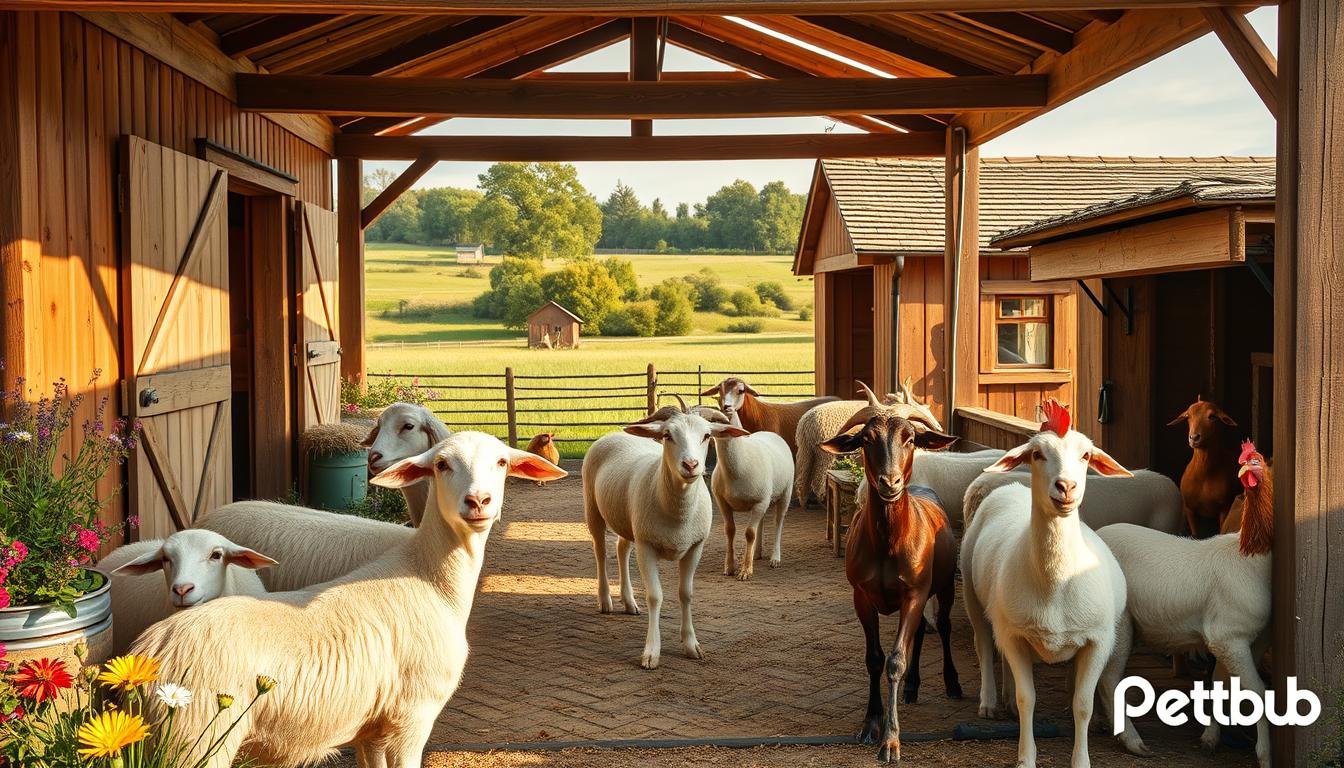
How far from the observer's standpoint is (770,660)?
6.82 metres

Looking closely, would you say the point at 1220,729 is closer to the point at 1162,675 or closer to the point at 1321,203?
the point at 1162,675

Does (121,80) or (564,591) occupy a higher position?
(121,80)

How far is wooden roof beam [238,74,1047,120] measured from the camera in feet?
27.8

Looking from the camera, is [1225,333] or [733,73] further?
[733,73]

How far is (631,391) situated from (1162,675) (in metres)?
28.5

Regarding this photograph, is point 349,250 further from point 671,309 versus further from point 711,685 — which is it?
point 671,309

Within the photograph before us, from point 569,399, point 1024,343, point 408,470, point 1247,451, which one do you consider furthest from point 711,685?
point 569,399

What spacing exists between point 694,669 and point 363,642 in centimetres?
322

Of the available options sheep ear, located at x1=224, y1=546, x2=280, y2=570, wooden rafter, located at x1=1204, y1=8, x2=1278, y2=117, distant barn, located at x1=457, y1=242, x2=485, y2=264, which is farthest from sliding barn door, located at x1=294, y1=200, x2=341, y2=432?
distant barn, located at x1=457, y1=242, x2=485, y2=264

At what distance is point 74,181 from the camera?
227 inches

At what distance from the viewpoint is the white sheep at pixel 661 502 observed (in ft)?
21.7

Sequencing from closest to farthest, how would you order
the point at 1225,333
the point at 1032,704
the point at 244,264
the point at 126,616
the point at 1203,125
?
the point at 126,616
the point at 1032,704
the point at 1225,333
the point at 244,264
the point at 1203,125

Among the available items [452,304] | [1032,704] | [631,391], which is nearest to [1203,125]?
[452,304]

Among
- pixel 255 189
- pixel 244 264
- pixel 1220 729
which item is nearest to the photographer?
pixel 1220 729
